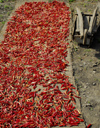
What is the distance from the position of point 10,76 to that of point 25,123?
205 centimetres

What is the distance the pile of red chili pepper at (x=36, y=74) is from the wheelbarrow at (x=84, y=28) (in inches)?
31.1

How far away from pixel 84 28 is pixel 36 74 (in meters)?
2.92

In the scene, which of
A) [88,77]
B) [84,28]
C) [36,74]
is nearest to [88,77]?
[88,77]

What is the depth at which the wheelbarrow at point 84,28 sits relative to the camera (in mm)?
7230

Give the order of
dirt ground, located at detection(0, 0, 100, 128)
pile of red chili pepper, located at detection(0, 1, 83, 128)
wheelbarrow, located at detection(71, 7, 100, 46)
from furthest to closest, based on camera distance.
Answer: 1. wheelbarrow, located at detection(71, 7, 100, 46)
2. dirt ground, located at detection(0, 0, 100, 128)
3. pile of red chili pepper, located at detection(0, 1, 83, 128)

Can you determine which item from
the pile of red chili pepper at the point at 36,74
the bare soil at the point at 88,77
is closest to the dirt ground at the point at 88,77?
the bare soil at the point at 88,77

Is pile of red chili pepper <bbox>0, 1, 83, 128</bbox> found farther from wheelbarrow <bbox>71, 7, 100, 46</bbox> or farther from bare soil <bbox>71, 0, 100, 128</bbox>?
wheelbarrow <bbox>71, 7, 100, 46</bbox>

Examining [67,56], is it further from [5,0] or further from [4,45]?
[5,0]

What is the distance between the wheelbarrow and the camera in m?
7.23

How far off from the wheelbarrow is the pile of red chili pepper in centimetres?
79

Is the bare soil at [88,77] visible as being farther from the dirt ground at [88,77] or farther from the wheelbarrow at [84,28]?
the wheelbarrow at [84,28]

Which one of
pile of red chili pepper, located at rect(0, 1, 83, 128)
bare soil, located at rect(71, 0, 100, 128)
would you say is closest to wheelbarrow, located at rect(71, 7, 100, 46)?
bare soil, located at rect(71, 0, 100, 128)

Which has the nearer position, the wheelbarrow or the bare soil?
the bare soil

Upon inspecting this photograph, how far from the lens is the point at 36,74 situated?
671cm
